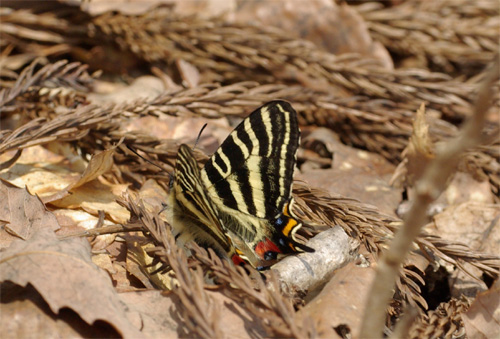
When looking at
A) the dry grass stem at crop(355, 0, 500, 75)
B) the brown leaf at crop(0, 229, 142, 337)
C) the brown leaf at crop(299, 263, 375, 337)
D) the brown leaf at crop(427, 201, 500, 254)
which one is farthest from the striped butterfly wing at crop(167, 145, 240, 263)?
the dry grass stem at crop(355, 0, 500, 75)

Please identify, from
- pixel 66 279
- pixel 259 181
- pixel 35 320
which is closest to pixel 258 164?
pixel 259 181

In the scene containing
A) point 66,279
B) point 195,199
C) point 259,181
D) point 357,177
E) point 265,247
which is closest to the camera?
point 66,279

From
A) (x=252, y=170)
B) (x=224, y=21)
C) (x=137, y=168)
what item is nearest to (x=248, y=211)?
(x=252, y=170)

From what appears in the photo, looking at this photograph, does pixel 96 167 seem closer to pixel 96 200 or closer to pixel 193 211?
pixel 96 200

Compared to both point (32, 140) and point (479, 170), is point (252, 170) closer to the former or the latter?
point (32, 140)

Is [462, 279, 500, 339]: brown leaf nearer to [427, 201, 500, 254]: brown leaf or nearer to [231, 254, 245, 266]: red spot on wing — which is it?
[427, 201, 500, 254]: brown leaf

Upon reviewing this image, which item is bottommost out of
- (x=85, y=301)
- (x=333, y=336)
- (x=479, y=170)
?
(x=479, y=170)
